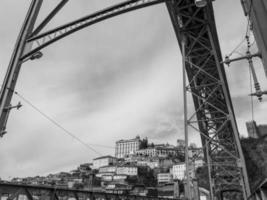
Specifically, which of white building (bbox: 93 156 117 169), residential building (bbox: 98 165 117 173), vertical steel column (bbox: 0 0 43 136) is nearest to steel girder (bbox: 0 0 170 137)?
vertical steel column (bbox: 0 0 43 136)

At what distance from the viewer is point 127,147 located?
15400cm

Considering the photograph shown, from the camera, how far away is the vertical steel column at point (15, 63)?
683cm

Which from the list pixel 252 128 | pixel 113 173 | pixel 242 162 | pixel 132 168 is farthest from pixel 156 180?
pixel 242 162

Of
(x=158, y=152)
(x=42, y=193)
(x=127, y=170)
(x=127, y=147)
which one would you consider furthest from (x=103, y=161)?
(x=42, y=193)

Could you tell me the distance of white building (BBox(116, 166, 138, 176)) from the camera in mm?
100125

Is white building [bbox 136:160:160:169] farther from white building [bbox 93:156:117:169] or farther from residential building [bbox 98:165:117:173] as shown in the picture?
white building [bbox 93:156:117:169]

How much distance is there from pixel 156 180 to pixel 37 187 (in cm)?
10486

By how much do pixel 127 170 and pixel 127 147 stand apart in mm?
52717

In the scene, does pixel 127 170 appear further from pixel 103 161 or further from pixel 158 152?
pixel 158 152

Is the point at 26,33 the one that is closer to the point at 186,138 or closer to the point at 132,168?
the point at 186,138

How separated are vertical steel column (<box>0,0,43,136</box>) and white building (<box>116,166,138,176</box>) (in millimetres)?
98855

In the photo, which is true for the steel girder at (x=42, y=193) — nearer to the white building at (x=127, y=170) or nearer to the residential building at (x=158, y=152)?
the white building at (x=127, y=170)

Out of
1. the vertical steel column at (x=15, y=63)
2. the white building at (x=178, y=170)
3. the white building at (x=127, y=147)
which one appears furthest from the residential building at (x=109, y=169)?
the vertical steel column at (x=15, y=63)

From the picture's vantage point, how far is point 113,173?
338 ft
